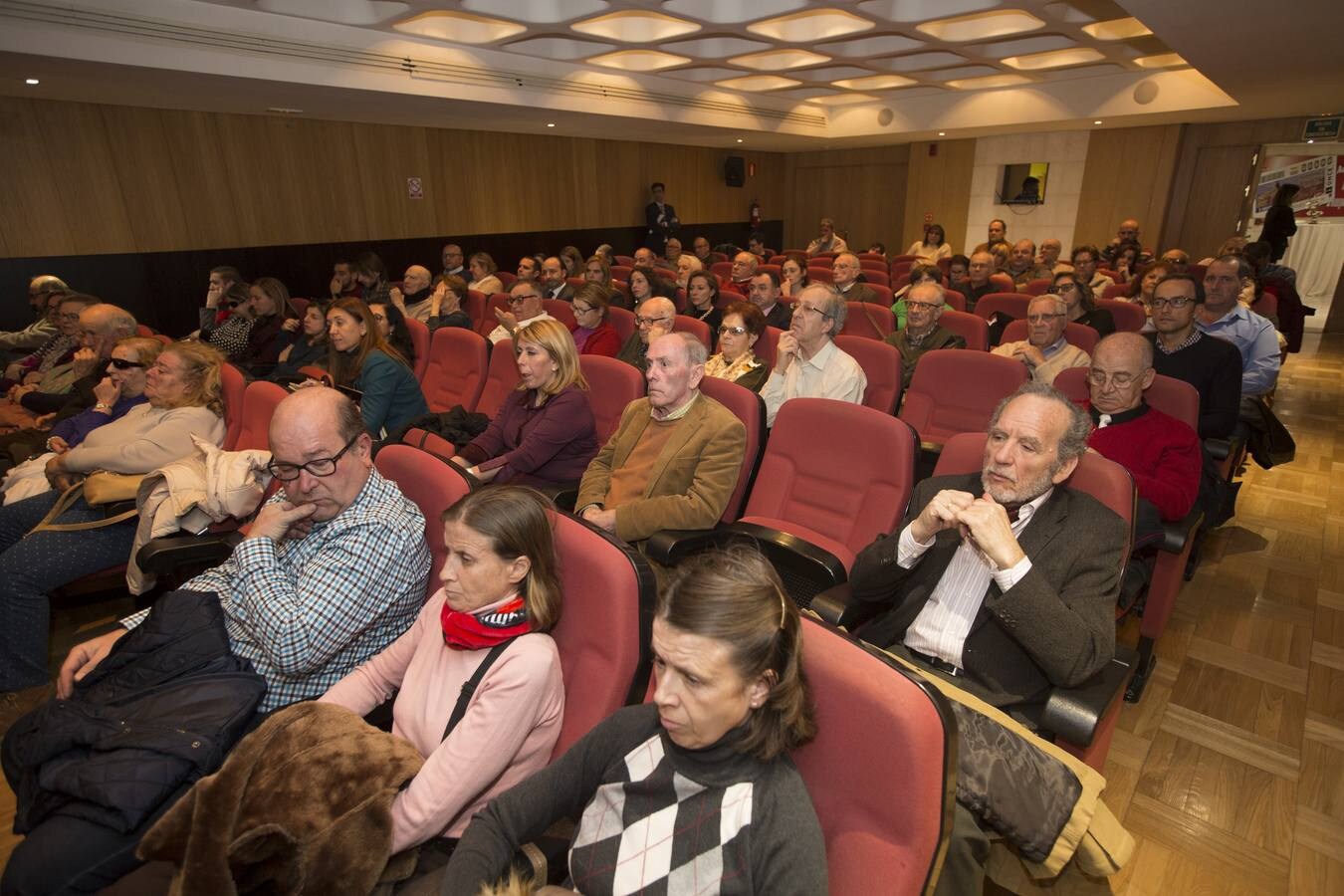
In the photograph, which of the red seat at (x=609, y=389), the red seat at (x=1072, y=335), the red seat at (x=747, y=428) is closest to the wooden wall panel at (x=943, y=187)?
the red seat at (x=1072, y=335)

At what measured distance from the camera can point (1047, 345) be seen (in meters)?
3.67

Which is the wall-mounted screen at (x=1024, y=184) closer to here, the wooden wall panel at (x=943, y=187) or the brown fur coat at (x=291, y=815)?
the wooden wall panel at (x=943, y=187)

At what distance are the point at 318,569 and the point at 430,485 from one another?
36 centimetres

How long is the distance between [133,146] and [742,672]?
915 centimetres

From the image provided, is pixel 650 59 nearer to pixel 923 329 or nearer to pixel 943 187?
pixel 923 329

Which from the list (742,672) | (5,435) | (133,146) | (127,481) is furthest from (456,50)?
(742,672)

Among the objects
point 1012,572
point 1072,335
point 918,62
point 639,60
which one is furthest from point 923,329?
point 639,60

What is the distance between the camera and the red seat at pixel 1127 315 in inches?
184

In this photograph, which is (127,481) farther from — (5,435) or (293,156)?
(293,156)

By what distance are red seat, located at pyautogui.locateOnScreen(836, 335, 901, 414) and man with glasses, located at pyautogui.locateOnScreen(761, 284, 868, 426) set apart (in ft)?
0.28

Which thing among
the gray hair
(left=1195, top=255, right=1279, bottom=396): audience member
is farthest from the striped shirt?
(left=1195, top=255, right=1279, bottom=396): audience member

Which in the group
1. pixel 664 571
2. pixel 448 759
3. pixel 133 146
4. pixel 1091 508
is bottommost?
pixel 664 571

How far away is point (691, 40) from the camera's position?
7016 millimetres

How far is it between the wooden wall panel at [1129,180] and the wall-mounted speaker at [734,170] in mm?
6116
